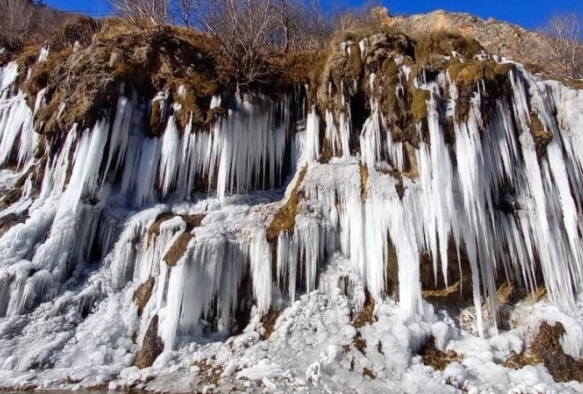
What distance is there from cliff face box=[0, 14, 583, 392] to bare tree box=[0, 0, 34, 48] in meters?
8.07

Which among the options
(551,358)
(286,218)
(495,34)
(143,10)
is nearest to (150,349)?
(286,218)

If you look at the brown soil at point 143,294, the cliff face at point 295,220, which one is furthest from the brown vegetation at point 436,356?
the brown soil at point 143,294

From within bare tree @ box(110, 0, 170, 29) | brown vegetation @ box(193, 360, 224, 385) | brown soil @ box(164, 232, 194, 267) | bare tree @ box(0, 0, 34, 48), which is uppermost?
bare tree @ box(0, 0, 34, 48)

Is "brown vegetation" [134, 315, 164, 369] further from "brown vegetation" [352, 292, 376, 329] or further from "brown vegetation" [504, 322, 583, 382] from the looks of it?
"brown vegetation" [504, 322, 583, 382]

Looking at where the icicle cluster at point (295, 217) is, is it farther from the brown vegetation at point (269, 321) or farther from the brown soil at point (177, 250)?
the brown vegetation at point (269, 321)

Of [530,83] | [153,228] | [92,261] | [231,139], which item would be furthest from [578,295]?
[92,261]

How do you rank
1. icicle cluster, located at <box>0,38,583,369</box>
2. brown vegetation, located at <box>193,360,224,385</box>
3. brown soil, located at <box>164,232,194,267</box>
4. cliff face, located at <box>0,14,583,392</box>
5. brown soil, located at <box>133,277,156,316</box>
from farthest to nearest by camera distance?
brown soil, located at <box>133,277,156,316</box>
brown soil, located at <box>164,232,194,267</box>
icicle cluster, located at <box>0,38,583,369</box>
cliff face, located at <box>0,14,583,392</box>
brown vegetation, located at <box>193,360,224,385</box>

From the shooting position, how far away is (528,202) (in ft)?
28.0

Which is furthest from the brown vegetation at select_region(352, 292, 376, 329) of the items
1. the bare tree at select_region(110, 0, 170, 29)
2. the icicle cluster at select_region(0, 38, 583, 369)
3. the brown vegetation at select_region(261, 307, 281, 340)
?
the bare tree at select_region(110, 0, 170, 29)

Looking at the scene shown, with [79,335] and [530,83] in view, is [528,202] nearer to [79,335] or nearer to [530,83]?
[530,83]

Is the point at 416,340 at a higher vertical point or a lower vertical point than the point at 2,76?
lower

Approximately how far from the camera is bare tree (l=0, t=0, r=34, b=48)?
1661cm

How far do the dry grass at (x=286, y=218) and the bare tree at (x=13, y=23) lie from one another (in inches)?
558

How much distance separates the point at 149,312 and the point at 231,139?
453 centimetres
